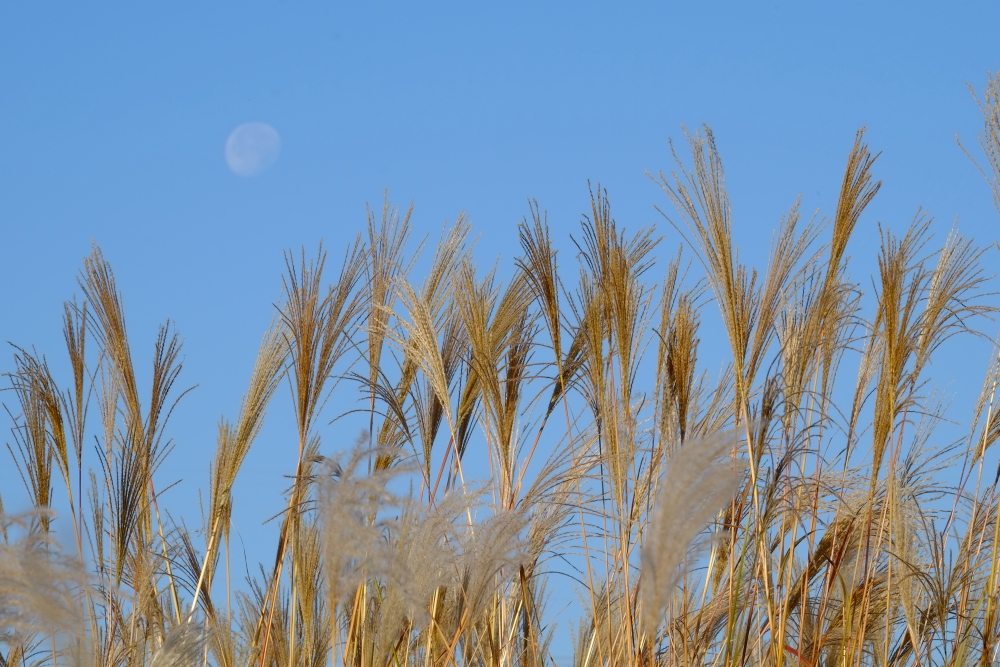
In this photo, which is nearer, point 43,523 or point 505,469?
point 505,469

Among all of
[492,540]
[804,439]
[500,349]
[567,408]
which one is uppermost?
[500,349]

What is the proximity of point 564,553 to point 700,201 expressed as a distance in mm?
1124

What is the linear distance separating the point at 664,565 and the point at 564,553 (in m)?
1.41

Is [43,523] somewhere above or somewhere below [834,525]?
above

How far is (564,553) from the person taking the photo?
3051 millimetres

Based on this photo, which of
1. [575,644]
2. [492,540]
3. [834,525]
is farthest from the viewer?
[575,644]

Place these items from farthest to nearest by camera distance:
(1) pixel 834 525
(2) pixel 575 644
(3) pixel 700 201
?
(2) pixel 575 644 < (1) pixel 834 525 < (3) pixel 700 201

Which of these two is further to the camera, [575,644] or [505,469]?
[575,644]

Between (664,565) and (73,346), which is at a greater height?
(73,346)

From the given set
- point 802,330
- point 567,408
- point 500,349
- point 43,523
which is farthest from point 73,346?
point 802,330

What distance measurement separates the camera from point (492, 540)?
2309mm

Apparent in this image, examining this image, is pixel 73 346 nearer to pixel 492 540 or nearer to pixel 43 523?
pixel 43 523

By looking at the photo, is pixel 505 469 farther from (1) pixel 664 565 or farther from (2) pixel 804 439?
(1) pixel 664 565

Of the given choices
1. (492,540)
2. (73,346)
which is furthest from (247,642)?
(492,540)
